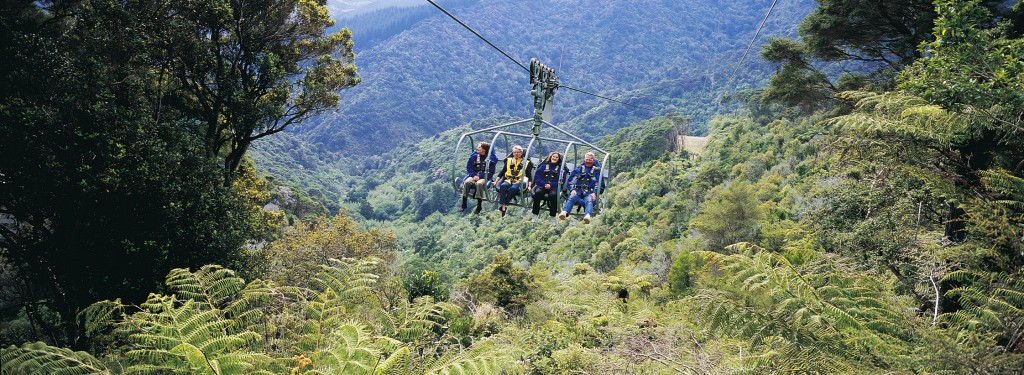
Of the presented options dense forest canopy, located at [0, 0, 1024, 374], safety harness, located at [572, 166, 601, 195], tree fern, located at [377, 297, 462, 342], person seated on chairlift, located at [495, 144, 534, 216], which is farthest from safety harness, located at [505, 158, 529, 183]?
tree fern, located at [377, 297, 462, 342]

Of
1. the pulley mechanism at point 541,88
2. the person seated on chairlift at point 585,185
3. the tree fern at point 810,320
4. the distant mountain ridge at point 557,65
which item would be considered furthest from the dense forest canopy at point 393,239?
the distant mountain ridge at point 557,65

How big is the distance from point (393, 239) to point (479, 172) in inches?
562

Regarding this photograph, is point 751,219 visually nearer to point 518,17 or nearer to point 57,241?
point 57,241

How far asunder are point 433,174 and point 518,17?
7708 centimetres

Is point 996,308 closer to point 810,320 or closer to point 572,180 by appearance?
point 810,320

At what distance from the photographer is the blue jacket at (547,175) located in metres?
8.75

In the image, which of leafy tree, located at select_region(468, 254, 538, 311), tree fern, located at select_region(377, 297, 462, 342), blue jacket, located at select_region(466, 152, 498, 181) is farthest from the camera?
leafy tree, located at select_region(468, 254, 538, 311)

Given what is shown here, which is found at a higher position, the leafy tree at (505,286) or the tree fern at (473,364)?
the tree fern at (473,364)

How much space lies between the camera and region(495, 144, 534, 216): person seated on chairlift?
344 inches

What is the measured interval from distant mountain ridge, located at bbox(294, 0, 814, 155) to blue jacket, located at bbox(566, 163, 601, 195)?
224 feet

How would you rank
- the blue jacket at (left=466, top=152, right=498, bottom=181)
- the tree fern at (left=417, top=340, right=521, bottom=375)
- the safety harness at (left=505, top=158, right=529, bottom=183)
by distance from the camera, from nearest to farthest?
1. the tree fern at (left=417, top=340, right=521, bottom=375)
2. the blue jacket at (left=466, top=152, right=498, bottom=181)
3. the safety harness at (left=505, top=158, right=529, bottom=183)

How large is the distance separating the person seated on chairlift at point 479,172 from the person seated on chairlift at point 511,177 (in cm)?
20

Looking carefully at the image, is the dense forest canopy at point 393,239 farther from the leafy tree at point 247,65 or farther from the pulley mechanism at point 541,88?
the pulley mechanism at point 541,88

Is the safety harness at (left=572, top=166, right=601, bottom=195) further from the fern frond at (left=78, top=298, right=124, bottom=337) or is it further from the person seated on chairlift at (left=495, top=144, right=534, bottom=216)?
the fern frond at (left=78, top=298, right=124, bottom=337)
